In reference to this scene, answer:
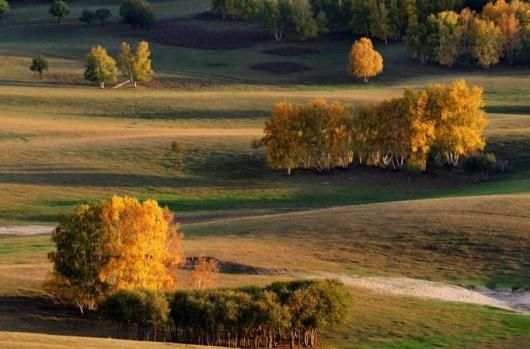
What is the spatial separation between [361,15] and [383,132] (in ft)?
225

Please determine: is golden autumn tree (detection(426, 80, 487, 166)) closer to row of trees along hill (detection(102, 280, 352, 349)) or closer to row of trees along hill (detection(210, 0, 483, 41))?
row of trees along hill (detection(102, 280, 352, 349))

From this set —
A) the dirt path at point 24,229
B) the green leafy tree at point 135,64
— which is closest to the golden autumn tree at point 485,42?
the green leafy tree at point 135,64

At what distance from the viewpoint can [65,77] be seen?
144 meters

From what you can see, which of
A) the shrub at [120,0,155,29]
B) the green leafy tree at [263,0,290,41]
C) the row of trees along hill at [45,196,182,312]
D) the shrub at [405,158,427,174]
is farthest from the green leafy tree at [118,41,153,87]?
the row of trees along hill at [45,196,182,312]

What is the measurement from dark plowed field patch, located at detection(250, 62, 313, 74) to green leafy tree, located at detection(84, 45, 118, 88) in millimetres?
21628

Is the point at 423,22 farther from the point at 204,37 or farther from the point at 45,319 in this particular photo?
the point at 45,319

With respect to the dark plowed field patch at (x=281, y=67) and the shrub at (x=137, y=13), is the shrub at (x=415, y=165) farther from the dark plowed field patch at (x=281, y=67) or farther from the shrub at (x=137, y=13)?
the shrub at (x=137, y=13)

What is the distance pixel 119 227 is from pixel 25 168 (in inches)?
1679

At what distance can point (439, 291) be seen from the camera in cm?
5938

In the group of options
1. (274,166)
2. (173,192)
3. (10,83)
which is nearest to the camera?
(173,192)

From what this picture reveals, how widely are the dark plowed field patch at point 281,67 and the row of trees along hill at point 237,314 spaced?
102 m

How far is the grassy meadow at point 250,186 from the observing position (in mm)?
54159

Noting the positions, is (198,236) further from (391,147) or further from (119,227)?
A: (391,147)

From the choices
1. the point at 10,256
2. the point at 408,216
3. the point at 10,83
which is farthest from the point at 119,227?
the point at 10,83
